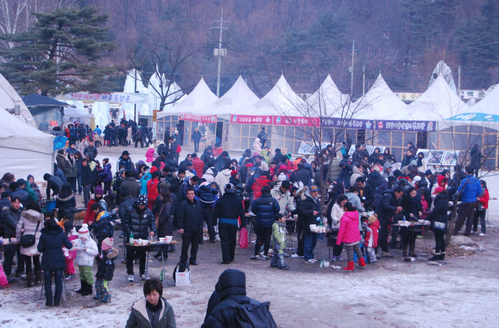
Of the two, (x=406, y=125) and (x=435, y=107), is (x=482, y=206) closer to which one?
(x=406, y=125)

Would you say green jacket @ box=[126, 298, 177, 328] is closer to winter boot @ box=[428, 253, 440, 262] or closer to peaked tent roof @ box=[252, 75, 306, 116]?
winter boot @ box=[428, 253, 440, 262]

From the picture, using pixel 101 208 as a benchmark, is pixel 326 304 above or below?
below

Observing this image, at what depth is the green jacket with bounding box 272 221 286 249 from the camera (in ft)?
29.8

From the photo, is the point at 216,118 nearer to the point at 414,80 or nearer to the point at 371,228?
the point at 371,228

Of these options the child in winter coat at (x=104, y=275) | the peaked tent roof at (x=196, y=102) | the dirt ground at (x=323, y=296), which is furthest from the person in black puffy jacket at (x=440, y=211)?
the peaked tent roof at (x=196, y=102)

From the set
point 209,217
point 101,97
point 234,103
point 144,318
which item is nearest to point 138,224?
point 209,217

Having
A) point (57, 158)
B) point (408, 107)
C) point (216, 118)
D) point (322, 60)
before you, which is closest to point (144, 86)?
point (322, 60)

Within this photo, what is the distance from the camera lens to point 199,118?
2975 centimetres

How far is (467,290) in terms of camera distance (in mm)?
8023

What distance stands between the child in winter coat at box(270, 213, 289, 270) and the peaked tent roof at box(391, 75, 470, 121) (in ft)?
55.5

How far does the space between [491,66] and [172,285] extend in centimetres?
5254

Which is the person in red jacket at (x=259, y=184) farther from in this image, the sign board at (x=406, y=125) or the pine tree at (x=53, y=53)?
the pine tree at (x=53, y=53)

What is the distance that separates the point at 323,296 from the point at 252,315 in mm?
4235

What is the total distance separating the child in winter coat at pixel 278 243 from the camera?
9.09 meters
